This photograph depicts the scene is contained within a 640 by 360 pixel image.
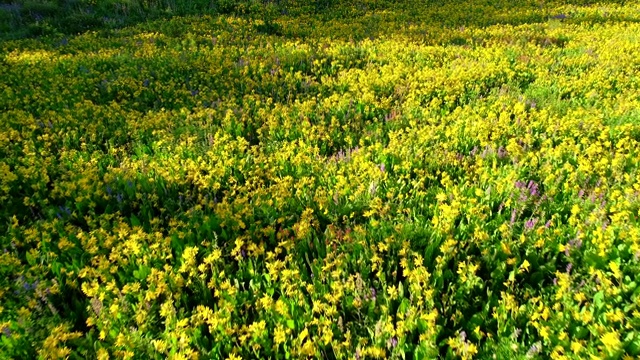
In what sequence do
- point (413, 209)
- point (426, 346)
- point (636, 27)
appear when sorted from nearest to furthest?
1. point (426, 346)
2. point (413, 209)
3. point (636, 27)

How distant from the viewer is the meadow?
10.7 ft

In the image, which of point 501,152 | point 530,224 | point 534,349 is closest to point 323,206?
point 530,224

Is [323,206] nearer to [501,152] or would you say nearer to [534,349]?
[534,349]

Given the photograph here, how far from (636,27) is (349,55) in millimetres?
8514

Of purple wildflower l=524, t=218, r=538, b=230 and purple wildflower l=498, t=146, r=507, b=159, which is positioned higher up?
purple wildflower l=524, t=218, r=538, b=230

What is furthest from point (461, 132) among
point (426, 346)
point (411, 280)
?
point (426, 346)

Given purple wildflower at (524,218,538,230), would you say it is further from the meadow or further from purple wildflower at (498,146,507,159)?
purple wildflower at (498,146,507,159)

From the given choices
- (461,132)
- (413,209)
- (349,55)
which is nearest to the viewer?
(413,209)

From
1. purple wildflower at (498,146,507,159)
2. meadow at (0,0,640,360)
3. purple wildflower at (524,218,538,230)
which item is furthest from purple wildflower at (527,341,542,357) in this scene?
purple wildflower at (498,146,507,159)

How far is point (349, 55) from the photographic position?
10406 mm

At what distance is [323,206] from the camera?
4.67 m

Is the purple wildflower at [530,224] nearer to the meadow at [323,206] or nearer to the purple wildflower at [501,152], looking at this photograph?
the meadow at [323,206]

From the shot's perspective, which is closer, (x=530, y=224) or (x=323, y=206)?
(x=530, y=224)

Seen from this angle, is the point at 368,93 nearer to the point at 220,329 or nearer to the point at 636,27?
the point at 220,329
